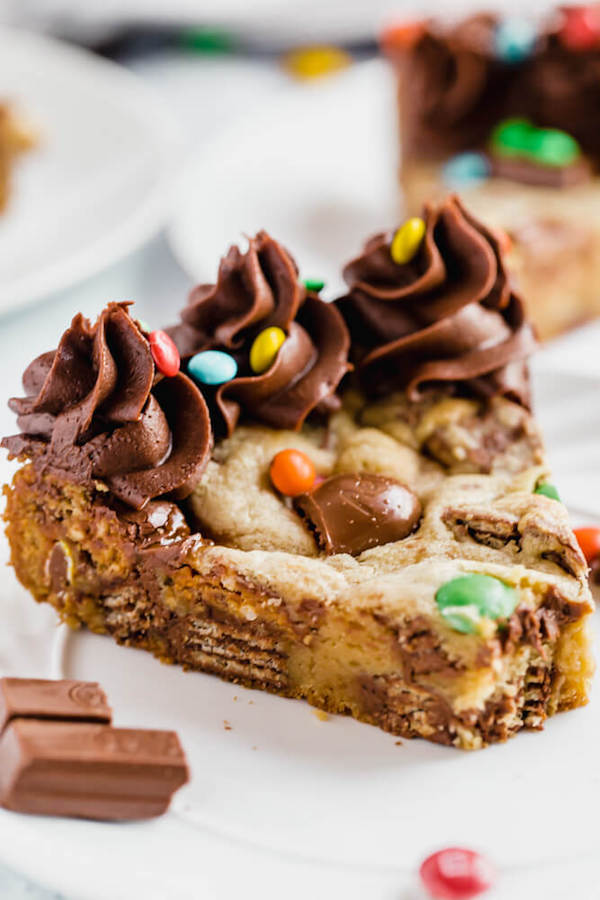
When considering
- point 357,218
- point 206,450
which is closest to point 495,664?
point 206,450

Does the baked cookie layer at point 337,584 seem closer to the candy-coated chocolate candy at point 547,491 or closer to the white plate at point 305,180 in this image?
the candy-coated chocolate candy at point 547,491

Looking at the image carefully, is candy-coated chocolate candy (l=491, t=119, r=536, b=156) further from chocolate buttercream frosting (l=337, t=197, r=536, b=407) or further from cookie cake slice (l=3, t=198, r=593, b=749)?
cookie cake slice (l=3, t=198, r=593, b=749)

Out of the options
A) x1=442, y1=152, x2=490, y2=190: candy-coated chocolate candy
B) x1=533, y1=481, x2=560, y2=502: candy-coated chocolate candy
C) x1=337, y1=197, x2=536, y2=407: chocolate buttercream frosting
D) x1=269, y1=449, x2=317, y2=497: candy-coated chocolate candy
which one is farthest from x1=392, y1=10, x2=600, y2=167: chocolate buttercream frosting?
x1=269, y1=449, x2=317, y2=497: candy-coated chocolate candy

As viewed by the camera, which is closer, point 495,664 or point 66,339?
point 495,664

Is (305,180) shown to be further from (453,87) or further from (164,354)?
(164,354)

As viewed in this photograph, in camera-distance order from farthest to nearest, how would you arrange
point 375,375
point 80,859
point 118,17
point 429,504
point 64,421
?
point 118,17
point 375,375
point 429,504
point 64,421
point 80,859

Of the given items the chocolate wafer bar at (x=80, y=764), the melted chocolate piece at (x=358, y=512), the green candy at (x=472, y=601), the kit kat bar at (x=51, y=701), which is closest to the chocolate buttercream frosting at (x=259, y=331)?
the melted chocolate piece at (x=358, y=512)

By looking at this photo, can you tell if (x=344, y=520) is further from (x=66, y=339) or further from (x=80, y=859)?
(x=80, y=859)
